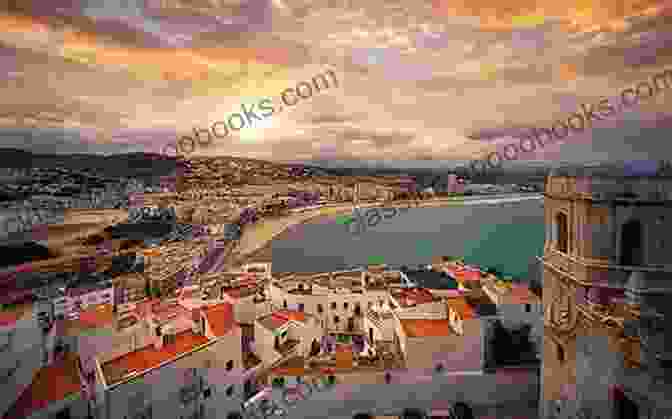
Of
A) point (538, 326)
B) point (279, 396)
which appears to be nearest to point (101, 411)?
point (279, 396)

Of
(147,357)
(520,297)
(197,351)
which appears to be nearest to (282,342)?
(197,351)

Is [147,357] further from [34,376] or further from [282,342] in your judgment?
[282,342]

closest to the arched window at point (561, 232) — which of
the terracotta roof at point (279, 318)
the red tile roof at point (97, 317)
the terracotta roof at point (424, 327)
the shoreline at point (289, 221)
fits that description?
the terracotta roof at point (424, 327)

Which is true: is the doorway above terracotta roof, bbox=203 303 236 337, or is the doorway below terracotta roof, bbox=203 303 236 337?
above

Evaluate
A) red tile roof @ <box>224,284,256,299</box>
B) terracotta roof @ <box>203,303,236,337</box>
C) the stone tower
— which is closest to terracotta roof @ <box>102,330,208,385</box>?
terracotta roof @ <box>203,303,236,337</box>

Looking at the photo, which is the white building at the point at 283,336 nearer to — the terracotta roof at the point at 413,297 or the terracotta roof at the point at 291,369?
the terracotta roof at the point at 291,369

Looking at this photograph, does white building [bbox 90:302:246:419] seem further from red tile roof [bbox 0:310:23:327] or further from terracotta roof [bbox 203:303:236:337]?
red tile roof [bbox 0:310:23:327]
